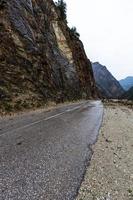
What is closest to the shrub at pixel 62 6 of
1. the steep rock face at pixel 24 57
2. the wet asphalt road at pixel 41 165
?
the steep rock face at pixel 24 57

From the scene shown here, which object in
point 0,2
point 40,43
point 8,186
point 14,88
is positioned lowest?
point 8,186

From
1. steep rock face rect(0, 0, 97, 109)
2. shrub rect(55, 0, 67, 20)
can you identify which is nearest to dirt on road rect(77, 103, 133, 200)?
steep rock face rect(0, 0, 97, 109)

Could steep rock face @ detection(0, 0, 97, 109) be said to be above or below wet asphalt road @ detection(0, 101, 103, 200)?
above

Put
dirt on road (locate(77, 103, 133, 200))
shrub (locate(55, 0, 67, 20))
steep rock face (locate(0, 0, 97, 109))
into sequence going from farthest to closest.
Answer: shrub (locate(55, 0, 67, 20)) → steep rock face (locate(0, 0, 97, 109)) → dirt on road (locate(77, 103, 133, 200))

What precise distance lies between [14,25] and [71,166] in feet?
89.4

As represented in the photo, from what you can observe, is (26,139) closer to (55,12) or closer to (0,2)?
(0,2)

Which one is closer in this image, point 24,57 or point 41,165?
point 41,165

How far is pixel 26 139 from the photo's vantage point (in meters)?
10.1

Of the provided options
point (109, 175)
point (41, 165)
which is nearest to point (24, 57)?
point (41, 165)

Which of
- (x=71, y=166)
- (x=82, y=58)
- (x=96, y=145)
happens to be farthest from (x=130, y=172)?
(x=82, y=58)

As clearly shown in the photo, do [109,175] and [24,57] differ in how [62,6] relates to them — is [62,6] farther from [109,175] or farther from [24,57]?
[109,175]

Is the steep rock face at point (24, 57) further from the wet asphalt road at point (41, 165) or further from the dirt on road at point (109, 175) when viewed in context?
the dirt on road at point (109, 175)

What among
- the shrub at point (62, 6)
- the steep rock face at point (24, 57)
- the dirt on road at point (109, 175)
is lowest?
the dirt on road at point (109, 175)

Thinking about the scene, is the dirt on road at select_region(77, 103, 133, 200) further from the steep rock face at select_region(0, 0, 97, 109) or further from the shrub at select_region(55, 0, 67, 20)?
the shrub at select_region(55, 0, 67, 20)
